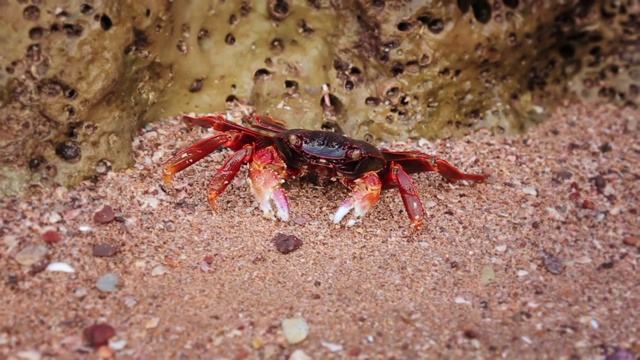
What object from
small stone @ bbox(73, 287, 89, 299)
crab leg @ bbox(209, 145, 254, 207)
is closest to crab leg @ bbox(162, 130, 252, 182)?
crab leg @ bbox(209, 145, 254, 207)

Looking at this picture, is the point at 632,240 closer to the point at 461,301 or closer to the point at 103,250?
the point at 461,301

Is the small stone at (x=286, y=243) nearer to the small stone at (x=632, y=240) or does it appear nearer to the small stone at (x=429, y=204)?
the small stone at (x=429, y=204)

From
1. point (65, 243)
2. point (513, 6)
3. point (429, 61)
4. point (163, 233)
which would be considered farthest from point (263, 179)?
point (513, 6)

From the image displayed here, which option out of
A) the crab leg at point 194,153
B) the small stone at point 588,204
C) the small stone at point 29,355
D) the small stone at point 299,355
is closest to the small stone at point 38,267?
the small stone at point 29,355

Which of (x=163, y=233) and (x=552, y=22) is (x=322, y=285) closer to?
(x=163, y=233)

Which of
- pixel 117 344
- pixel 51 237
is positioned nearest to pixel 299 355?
pixel 117 344

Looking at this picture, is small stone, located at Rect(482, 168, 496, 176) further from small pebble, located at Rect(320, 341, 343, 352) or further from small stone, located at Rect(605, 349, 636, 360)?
small pebble, located at Rect(320, 341, 343, 352)
